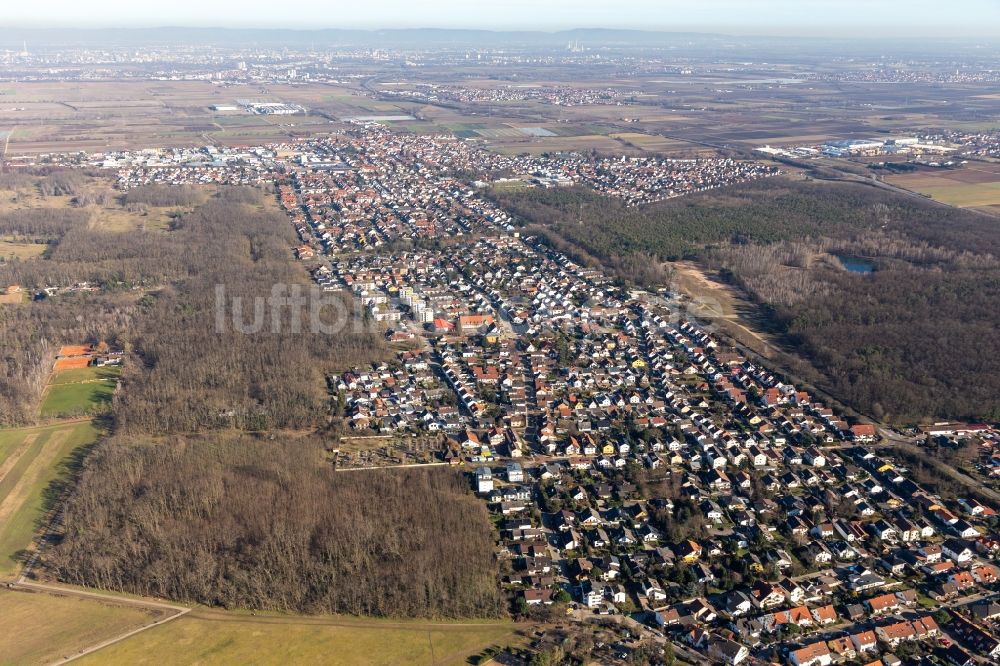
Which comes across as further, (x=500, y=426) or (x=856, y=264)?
(x=856, y=264)

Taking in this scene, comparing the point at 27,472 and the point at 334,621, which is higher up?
the point at 27,472

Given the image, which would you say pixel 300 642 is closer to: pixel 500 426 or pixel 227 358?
pixel 500 426

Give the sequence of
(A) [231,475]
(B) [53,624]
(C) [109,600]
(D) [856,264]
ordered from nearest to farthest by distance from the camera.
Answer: (B) [53,624] < (C) [109,600] < (A) [231,475] < (D) [856,264]

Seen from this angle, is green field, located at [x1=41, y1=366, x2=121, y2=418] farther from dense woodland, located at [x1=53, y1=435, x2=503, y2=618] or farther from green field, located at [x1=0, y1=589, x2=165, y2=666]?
green field, located at [x1=0, y1=589, x2=165, y2=666]

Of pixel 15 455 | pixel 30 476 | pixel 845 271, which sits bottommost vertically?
pixel 30 476

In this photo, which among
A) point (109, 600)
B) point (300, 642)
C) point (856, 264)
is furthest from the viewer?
point (856, 264)

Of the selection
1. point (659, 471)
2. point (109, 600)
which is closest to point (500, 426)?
point (659, 471)

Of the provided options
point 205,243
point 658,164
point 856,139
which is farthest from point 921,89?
point 205,243

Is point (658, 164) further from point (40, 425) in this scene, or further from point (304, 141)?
point (40, 425)

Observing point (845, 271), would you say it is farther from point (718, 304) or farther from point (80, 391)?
point (80, 391)
